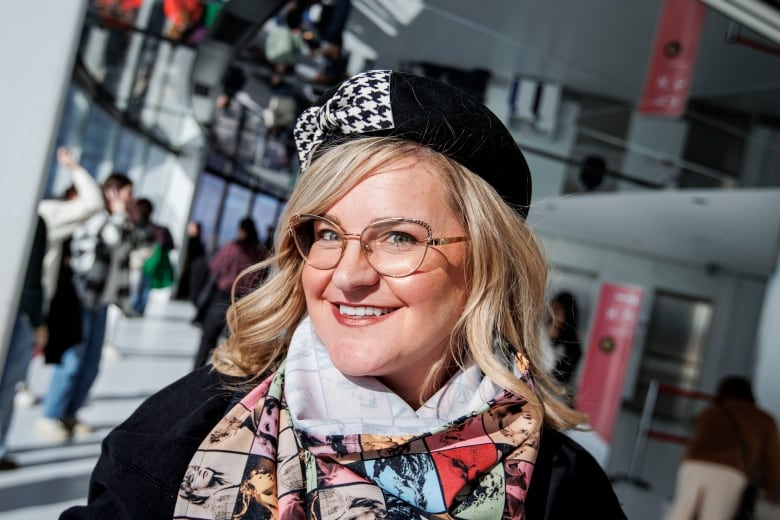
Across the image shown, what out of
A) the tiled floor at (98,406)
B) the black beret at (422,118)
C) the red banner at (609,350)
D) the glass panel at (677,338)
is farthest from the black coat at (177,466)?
the glass panel at (677,338)

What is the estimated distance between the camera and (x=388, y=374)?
4.38 ft

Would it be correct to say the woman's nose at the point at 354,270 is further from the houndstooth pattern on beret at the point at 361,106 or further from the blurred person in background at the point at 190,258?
the blurred person in background at the point at 190,258

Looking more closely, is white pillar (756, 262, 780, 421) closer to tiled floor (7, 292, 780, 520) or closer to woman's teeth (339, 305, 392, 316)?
tiled floor (7, 292, 780, 520)

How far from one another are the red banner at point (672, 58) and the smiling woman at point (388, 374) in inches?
147

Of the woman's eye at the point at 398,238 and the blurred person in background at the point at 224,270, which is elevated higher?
the woman's eye at the point at 398,238

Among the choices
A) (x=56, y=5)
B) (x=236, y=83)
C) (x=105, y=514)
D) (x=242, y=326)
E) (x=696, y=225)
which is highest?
(x=696, y=225)

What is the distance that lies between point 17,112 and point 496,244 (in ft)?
4.20

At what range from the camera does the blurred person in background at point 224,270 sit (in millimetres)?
4090

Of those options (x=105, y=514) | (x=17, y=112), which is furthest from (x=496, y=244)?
(x=17, y=112)

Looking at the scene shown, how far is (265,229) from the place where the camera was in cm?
387

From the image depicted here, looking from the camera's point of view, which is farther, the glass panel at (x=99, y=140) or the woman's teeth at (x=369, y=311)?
the glass panel at (x=99, y=140)

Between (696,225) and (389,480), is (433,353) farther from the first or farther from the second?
(696,225)

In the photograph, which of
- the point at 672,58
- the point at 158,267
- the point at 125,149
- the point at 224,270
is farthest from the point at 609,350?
the point at 125,149

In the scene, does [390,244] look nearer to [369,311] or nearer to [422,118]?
[369,311]
